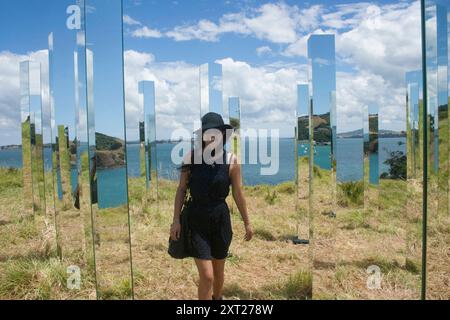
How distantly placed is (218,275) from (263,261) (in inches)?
65.4

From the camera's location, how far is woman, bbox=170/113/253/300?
9.09 ft

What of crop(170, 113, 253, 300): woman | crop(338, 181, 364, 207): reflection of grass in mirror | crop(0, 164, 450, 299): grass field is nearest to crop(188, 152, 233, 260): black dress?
crop(170, 113, 253, 300): woman

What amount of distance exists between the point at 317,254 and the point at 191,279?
149 cm

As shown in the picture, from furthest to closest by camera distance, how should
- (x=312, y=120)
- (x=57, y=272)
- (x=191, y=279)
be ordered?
1. (x=191, y=279)
2. (x=57, y=272)
3. (x=312, y=120)

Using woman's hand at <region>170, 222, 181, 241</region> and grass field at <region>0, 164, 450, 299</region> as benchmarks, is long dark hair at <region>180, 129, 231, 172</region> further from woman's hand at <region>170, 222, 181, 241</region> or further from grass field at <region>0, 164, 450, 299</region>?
grass field at <region>0, 164, 450, 299</region>

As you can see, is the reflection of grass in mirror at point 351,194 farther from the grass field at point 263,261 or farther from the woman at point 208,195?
the woman at point 208,195

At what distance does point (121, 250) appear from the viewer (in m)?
2.72

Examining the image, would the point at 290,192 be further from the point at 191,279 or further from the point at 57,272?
the point at 57,272

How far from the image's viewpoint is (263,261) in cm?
456

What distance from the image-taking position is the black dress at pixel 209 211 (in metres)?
2.78

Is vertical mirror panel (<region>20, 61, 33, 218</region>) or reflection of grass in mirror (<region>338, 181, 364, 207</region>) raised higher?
vertical mirror panel (<region>20, 61, 33, 218</region>)

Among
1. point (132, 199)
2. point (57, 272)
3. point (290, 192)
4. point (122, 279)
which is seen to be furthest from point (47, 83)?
point (290, 192)

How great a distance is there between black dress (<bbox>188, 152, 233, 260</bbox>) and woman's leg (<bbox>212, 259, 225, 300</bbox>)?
73mm

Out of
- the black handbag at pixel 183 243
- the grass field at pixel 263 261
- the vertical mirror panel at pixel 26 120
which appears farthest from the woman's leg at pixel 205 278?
the vertical mirror panel at pixel 26 120
